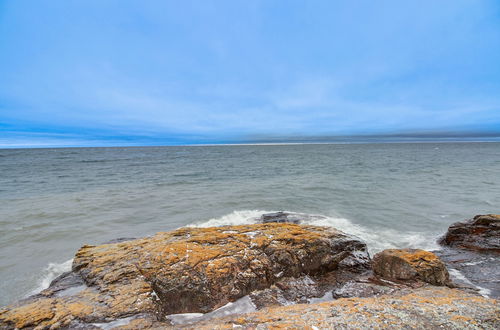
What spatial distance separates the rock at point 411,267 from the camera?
191 inches

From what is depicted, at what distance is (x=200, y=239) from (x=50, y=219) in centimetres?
1150

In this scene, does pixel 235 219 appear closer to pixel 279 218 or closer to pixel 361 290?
pixel 279 218

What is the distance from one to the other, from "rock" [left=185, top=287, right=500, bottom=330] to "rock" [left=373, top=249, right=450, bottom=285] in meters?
1.61

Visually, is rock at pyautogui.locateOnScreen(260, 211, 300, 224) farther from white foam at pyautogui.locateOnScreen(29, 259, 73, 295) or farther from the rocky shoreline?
white foam at pyautogui.locateOnScreen(29, 259, 73, 295)

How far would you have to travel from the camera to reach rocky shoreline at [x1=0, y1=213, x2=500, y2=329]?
3.02 m

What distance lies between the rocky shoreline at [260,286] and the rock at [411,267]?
0.02 m

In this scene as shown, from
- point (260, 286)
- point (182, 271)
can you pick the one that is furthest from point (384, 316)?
point (182, 271)

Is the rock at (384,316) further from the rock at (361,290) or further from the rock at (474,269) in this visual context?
the rock at (474,269)

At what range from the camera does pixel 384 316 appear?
9.41 feet

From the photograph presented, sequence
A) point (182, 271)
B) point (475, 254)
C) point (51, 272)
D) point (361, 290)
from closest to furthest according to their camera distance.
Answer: point (182, 271), point (361, 290), point (475, 254), point (51, 272)

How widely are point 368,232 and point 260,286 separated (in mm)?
7606

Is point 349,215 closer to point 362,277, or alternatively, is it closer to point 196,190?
point 362,277

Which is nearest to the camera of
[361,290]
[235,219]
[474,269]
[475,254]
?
[361,290]

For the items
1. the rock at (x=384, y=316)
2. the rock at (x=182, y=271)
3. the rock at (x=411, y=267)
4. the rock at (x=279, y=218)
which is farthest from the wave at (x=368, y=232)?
the rock at (x=384, y=316)
